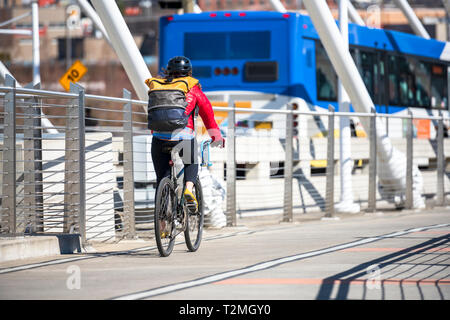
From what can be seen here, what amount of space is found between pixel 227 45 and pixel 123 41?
793 centimetres

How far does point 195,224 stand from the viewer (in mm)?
10547

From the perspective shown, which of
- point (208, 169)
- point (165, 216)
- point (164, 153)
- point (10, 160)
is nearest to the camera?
point (165, 216)

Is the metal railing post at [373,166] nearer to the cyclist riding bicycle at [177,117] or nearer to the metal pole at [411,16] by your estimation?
the metal pole at [411,16]

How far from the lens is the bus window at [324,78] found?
71.8ft

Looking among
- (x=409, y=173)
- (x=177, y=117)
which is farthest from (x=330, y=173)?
(x=177, y=117)

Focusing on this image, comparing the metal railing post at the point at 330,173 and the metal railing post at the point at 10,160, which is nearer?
the metal railing post at the point at 10,160

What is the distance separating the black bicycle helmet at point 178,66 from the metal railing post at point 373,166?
8808mm

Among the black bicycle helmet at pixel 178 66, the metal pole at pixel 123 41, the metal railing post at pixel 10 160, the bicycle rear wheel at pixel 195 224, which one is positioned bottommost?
the bicycle rear wheel at pixel 195 224

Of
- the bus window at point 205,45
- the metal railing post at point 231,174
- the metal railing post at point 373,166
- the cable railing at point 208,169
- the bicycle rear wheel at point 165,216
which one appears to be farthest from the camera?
the bus window at point 205,45

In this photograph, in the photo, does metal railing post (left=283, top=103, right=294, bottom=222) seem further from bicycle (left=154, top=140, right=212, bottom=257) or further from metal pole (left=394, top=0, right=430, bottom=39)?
metal pole (left=394, top=0, right=430, bottom=39)

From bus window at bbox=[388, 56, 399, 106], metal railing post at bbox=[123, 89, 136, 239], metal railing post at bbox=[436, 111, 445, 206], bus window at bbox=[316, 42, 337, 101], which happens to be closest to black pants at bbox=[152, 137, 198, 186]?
metal railing post at bbox=[123, 89, 136, 239]

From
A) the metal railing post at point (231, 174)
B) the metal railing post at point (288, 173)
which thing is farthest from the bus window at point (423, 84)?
the metal railing post at point (231, 174)

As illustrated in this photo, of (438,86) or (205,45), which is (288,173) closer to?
(205,45)
